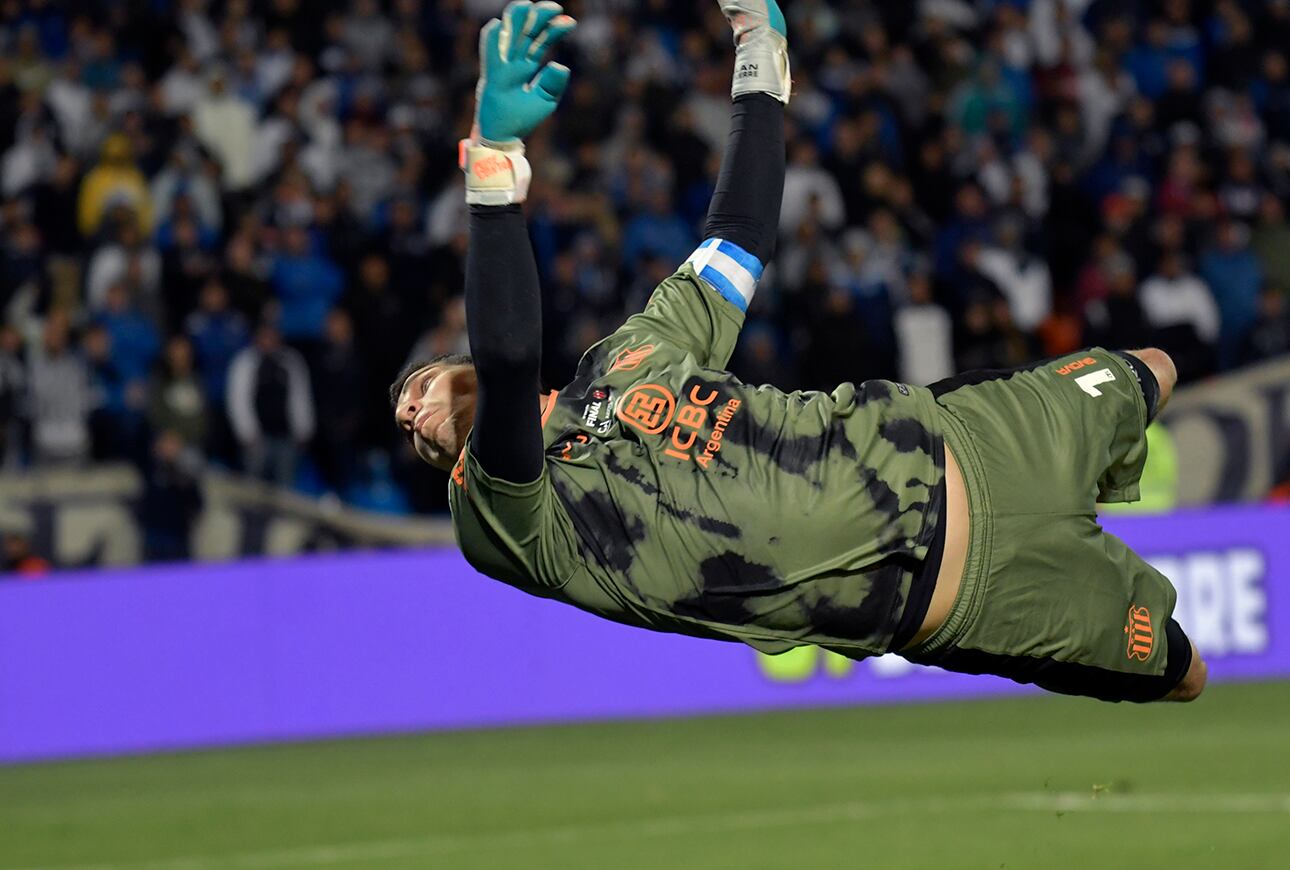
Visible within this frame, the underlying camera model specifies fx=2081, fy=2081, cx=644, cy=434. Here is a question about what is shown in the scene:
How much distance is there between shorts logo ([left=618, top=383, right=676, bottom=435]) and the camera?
5.68 meters

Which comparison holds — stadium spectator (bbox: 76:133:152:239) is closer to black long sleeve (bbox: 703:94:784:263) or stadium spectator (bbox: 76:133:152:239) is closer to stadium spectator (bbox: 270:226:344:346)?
stadium spectator (bbox: 270:226:344:346)

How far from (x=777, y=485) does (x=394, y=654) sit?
28.9 ft

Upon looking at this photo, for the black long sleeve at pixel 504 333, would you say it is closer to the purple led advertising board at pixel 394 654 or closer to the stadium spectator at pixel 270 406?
the purple led advertising board at pixel 394 654

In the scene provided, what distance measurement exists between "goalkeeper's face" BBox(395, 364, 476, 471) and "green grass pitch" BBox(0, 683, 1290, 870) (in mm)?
3220

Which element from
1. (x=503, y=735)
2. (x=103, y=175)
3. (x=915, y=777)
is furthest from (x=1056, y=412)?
(x=103, y=175)

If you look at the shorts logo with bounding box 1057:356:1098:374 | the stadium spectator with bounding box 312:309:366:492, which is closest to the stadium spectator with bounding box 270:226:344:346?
the stadium spectator with bounding box 312:309:366:492

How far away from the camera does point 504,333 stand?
5000mm

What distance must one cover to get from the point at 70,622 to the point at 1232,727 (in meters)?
7.43

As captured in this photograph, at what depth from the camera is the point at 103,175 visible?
16594mm

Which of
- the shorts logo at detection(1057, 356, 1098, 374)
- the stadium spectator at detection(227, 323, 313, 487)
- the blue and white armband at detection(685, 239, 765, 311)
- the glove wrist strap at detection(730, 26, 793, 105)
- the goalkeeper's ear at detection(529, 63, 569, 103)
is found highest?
the glove wrist strap at detection(730, 26, 793, 105)

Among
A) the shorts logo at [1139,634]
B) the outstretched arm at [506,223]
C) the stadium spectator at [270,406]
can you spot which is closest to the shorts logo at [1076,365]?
the shorts logo at [1139,634]

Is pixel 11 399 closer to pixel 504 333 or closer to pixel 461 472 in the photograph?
pixel 461 472

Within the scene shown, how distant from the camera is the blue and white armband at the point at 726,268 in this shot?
6414mm

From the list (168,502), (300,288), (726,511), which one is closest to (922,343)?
(300,288)
